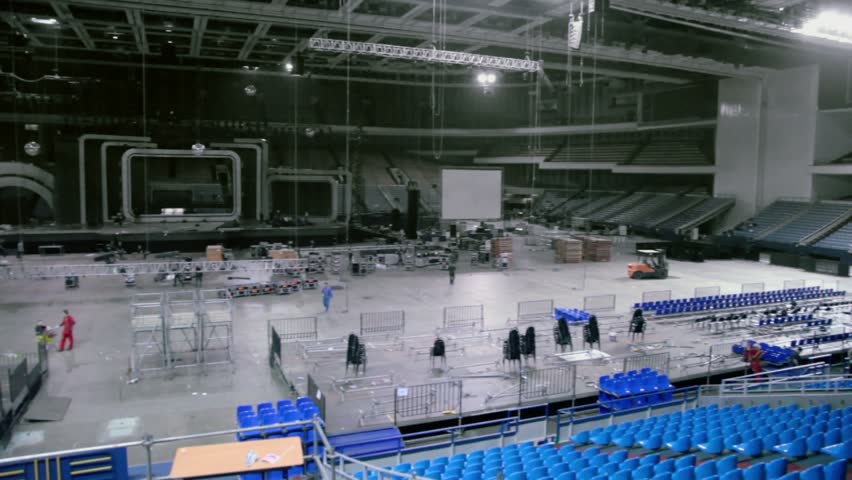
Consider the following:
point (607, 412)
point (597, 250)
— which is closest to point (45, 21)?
point (597, 250)

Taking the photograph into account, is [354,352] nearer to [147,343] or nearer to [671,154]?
[147,343]

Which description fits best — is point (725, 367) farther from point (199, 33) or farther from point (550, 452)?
point (199, 33)

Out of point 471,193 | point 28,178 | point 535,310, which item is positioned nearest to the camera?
point 535,310

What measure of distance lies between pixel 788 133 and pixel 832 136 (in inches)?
83.6

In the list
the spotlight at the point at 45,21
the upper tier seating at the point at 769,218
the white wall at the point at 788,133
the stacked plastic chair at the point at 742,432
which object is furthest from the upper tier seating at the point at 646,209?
the spotlight at the point at 45,21

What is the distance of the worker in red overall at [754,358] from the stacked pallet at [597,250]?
61.1 ft

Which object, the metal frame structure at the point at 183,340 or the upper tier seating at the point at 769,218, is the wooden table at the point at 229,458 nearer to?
the metal frame structure at the point at 183,340

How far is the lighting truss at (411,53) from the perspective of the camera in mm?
23391

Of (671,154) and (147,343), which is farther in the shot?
(671,154)

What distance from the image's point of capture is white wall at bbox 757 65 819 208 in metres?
33.7

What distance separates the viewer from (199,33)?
31.8 metres

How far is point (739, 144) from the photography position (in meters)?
37.6

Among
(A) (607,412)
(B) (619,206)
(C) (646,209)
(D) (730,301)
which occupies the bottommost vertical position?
(A) (607,412)

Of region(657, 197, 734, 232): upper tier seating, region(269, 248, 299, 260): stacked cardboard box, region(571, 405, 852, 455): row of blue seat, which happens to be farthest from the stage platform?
region(571, 405, 852, 455): row of blue seat
